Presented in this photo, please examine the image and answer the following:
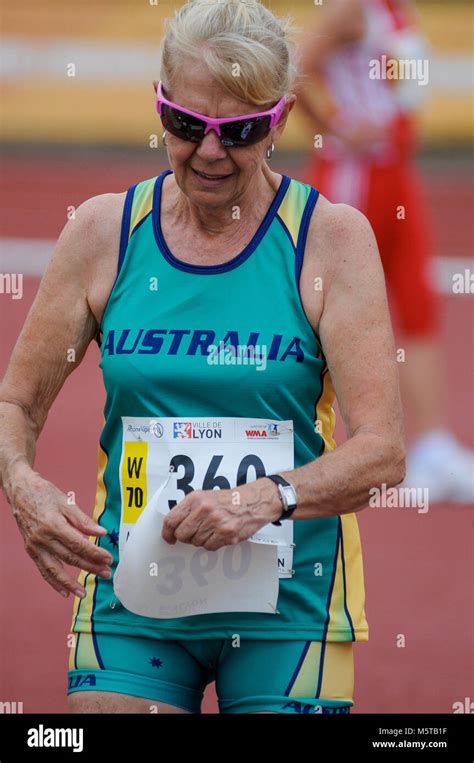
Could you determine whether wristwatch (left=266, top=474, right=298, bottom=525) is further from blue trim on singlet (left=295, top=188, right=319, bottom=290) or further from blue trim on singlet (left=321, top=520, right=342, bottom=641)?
blue trim on singlet (left=295, top=188, right=319, bottom=290)

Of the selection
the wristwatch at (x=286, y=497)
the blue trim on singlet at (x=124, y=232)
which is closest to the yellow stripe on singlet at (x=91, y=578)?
the blue trim on singlet at (x=124, y=232)

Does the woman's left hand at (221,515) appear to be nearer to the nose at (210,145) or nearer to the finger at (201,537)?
the finger at (201,537)

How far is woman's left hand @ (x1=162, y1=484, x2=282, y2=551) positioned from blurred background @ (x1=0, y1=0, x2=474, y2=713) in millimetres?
1352

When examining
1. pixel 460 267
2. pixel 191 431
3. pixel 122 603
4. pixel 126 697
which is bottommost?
pixel 126 697

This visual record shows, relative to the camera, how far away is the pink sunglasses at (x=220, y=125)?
332 cm

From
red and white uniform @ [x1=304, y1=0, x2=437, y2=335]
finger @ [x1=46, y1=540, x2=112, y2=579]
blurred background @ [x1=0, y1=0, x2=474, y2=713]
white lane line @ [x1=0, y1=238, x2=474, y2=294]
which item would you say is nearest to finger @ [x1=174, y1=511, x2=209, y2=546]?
finger @ [x1=46, y1=540, x2=112, y2=579]

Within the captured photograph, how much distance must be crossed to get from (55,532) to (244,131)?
0.99 metres

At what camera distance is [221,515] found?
314 centimetres

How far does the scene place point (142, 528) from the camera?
3.36m

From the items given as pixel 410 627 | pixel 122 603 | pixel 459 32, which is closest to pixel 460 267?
pixel 410 627

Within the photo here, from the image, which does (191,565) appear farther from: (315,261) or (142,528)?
(315,261)

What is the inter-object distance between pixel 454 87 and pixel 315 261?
21.3 m

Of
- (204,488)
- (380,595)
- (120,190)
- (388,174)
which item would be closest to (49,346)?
(204,488)

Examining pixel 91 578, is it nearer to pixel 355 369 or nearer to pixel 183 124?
pixel 355 369
